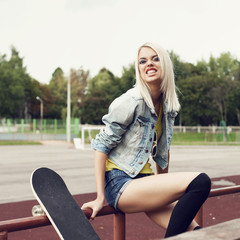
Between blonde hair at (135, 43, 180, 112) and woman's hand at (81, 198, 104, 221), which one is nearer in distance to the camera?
woman's hand at (81, 198, 104, 221)

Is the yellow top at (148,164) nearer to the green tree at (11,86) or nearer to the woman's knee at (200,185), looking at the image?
the woman's knee at (200,185)

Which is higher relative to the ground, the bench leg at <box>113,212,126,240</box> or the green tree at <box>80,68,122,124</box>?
the green tree at <box>80,68,122,124</box>

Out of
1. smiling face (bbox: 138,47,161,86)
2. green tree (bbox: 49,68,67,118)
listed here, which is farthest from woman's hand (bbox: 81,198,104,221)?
green tree (bbox: 49,68,67,118)

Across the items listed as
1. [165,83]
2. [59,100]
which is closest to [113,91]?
[59,100]

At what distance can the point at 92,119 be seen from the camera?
5762 cm

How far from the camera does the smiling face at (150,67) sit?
2.38m

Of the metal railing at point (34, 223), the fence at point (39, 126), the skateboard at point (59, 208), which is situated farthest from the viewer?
the fence at point (39, 126)

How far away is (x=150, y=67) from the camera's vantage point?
238 centimetres

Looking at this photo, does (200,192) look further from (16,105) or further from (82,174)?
(16,105)

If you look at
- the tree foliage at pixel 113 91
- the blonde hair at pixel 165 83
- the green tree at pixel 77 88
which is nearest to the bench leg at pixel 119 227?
the blonde hair at pixel 165 83

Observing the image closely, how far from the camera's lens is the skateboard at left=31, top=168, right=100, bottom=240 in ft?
5.93

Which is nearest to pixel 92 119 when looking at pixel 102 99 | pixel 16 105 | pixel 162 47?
pixel 102 99

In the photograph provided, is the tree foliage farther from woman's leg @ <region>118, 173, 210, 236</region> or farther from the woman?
woman's leg @ <region>118, 173, 210, 236</region>

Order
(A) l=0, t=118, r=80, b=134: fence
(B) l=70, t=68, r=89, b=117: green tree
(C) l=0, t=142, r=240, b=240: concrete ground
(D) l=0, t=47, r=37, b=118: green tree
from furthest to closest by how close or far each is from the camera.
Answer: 1. (B) l=70, t=68, r=89, b=117: green tree
2. (D) l=0, t=47, r=37, b=118: green tree
3. (A) l=0, t=118, r=80, b=134: fence
4. (C) l=0, t=142, r=240, b=240: concrete ground
